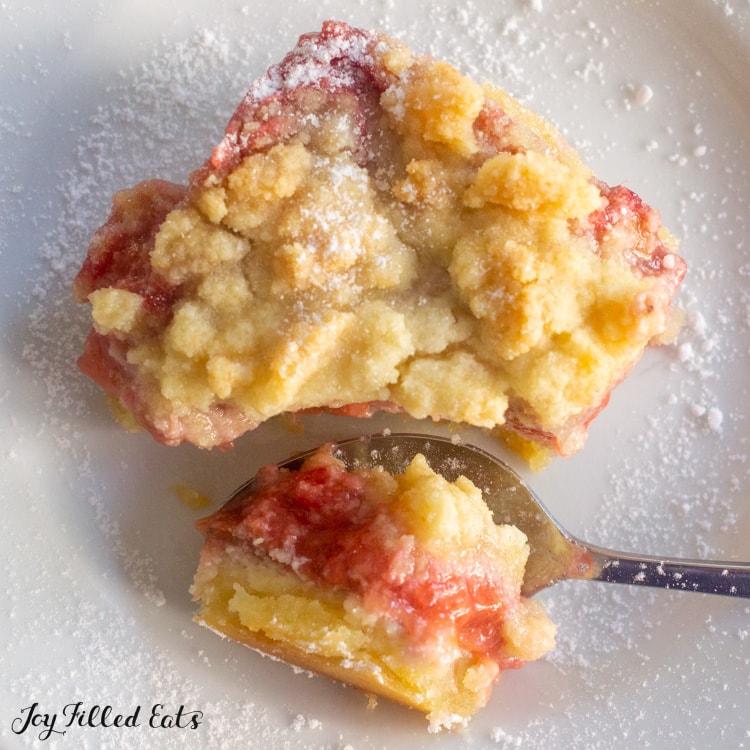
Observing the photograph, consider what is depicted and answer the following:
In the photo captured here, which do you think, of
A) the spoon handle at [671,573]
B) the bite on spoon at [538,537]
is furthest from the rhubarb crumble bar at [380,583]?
the spoon handle at [671,573]

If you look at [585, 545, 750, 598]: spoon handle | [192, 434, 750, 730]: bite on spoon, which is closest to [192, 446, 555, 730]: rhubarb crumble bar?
[192, 434, 750, 730]: bite on spoon

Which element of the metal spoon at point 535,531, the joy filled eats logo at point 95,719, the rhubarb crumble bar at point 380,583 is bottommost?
the joy filled eats logo at point 95,719

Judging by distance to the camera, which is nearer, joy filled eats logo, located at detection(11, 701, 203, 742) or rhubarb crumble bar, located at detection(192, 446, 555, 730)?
rhubarb crumble bar, located at detection(192, 446, 555, 730)

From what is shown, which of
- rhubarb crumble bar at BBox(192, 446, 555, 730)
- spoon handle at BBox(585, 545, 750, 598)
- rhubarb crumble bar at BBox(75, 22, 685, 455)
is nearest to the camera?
rhubarb crumble bar at BBox(75, 22, 685, 455)

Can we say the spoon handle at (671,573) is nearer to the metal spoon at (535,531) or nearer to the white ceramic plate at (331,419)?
the metal spoon at (535,531)

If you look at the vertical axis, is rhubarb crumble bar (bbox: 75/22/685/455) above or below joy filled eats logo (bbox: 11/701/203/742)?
above

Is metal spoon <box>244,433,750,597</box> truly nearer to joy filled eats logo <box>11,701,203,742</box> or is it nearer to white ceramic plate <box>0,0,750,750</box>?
white ceramic plate <box>0,0,750,750</box>

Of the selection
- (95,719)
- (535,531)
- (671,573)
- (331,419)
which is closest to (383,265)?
(331,419)
